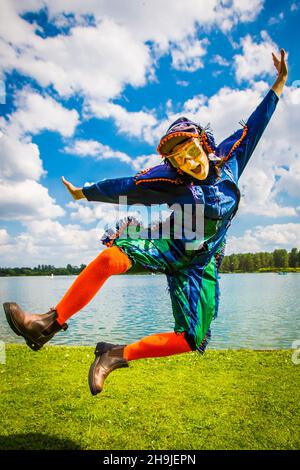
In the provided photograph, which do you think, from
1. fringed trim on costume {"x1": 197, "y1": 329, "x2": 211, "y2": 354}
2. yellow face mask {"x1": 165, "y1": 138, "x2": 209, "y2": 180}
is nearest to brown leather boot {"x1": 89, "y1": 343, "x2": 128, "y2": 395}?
fringed trim on costume {"x1": 197, "y1": 329, "x2": 211, "y2": 354}

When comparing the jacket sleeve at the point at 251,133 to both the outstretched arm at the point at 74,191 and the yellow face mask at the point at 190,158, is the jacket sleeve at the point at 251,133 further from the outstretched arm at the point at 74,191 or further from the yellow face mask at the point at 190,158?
the outstretched arm at the point at 74,191

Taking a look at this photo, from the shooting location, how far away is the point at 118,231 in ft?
8.55

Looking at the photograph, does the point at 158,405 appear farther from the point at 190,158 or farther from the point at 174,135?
the point at 174,135

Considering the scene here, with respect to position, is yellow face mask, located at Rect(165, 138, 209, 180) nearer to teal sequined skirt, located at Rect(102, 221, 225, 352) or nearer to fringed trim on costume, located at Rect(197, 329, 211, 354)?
teal sequined skirt, located at Rect(102, 221, 225, 352)

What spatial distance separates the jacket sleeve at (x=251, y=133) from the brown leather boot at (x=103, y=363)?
1699mm

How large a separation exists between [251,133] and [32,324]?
219cm

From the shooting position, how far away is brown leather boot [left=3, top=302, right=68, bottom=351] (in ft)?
7.59

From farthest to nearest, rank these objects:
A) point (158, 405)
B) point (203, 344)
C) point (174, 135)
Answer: point (158, 405), point (203, 344), point (174, 135)

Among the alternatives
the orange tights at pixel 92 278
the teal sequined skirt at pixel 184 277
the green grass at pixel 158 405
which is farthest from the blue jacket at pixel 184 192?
the green grass at pixel 158 405

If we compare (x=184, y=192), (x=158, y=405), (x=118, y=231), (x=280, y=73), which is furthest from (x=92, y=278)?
(x=158, y=405)

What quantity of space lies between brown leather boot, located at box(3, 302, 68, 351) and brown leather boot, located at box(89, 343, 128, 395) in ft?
1.20

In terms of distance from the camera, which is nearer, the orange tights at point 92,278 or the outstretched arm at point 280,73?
the orange tights at point 92,278

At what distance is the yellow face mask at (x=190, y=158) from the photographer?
97.2 inches
